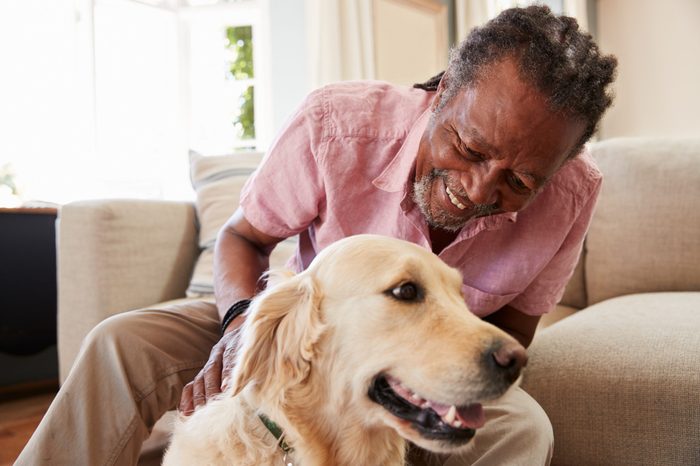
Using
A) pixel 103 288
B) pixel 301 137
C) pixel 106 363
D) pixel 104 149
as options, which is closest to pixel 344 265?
pixel 301 137

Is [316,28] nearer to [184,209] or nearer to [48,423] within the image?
[184,209]

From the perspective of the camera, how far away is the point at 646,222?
6.84 ft

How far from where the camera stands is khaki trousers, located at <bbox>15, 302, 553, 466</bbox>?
46.6 inches

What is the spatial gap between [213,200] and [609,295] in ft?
4.99

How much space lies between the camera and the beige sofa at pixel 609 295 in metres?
1.31

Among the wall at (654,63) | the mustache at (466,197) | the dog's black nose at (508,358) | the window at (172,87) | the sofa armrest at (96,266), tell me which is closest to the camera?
the dog's black nose at (508,358)

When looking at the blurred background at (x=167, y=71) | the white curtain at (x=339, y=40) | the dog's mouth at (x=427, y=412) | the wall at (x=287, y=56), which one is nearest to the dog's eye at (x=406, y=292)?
the dog's mouth at (x=427, y=412)

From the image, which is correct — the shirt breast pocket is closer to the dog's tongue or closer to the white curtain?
the dog's tongue

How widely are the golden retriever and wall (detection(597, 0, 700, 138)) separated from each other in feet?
17.5

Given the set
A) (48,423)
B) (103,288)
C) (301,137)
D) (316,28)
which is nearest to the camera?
(48,423)

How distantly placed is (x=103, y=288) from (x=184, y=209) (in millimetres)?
564

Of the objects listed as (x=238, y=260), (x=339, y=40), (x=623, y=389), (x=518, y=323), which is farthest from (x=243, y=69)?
(x=623, y=389)

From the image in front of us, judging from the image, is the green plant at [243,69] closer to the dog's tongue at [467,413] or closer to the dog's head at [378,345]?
the dog's head at [378,345]

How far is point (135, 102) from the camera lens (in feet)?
13.1
